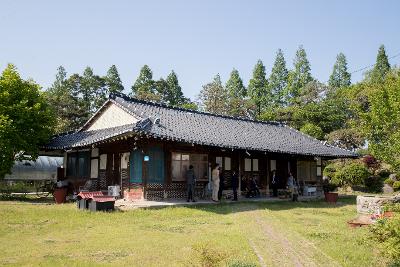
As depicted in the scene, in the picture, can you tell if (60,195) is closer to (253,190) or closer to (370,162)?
(253,190)

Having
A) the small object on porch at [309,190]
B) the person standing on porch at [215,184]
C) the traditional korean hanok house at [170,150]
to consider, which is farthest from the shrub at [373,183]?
the person standing on porch at [215,184]

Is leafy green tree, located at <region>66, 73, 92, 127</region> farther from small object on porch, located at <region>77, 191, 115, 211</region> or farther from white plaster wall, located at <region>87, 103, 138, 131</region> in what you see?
small object on porch, located at <region>77, 191, 115, 211</region>

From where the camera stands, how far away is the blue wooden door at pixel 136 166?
711 inches

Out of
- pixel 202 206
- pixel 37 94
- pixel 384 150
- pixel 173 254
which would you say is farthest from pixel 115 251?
pixel 37 94

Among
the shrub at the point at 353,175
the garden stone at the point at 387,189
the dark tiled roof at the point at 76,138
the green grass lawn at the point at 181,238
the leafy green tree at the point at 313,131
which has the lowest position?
the green grass lawn at the point at 181,238

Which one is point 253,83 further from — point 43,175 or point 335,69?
point 43,175

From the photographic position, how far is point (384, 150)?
18.0m

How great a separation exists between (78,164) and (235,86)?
34199mm

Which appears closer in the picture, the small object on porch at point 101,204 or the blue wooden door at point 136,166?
the small object on porch at point 101,204

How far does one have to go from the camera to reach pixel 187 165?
19562mm

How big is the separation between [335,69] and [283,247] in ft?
167

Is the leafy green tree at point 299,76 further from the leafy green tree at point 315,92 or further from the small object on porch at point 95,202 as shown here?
the small object on porch at point 95,202

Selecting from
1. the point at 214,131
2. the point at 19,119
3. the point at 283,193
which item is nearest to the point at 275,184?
the point at 283,193

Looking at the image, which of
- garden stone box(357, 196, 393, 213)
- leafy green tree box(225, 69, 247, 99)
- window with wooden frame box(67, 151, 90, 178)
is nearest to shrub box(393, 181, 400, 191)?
garden stone box(357, 196, 393, 213)
